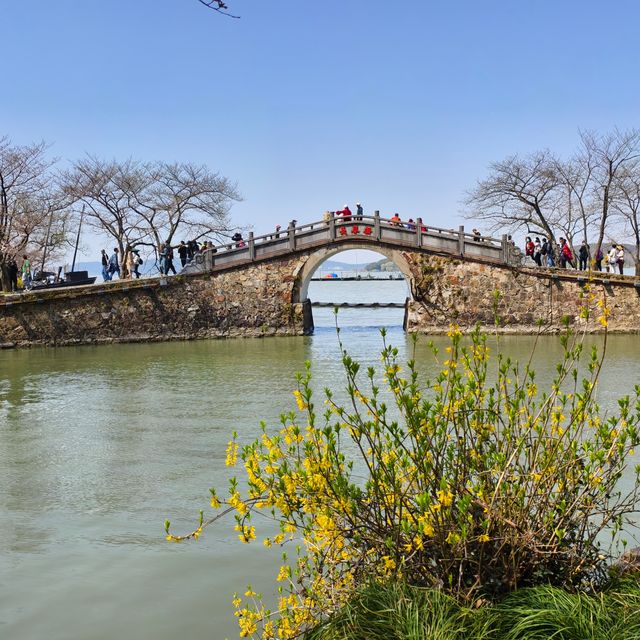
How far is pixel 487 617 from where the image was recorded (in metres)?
4.21

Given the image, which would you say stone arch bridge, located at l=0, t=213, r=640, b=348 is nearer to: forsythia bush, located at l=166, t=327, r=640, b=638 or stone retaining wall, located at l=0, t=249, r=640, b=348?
stone retaining wall, located at l=0, t=249, r=640, b=348

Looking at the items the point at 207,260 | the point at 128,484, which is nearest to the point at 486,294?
the point at 207,260

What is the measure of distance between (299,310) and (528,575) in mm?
23051

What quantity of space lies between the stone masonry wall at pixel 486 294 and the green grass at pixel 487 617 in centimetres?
2238

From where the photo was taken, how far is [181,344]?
26141 millimetres

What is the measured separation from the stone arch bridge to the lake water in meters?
4.91

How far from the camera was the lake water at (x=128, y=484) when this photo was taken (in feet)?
19.4

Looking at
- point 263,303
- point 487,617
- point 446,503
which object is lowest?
point 487,617

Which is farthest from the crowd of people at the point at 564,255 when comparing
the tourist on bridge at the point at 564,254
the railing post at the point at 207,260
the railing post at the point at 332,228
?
the railing post at the point at 207,260

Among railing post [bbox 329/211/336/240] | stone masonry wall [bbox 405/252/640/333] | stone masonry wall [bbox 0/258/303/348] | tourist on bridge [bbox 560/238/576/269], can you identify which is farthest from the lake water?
tourist on bridge [bbox 560/238/576/269]

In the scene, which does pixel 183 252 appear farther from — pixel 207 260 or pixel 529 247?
pixel 529 247

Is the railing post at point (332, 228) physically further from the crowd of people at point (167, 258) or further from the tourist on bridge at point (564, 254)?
the tourist on bridge at point (564, 254)

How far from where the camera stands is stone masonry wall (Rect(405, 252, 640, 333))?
86.4 ft

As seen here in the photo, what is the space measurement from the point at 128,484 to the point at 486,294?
1939 centimetres
